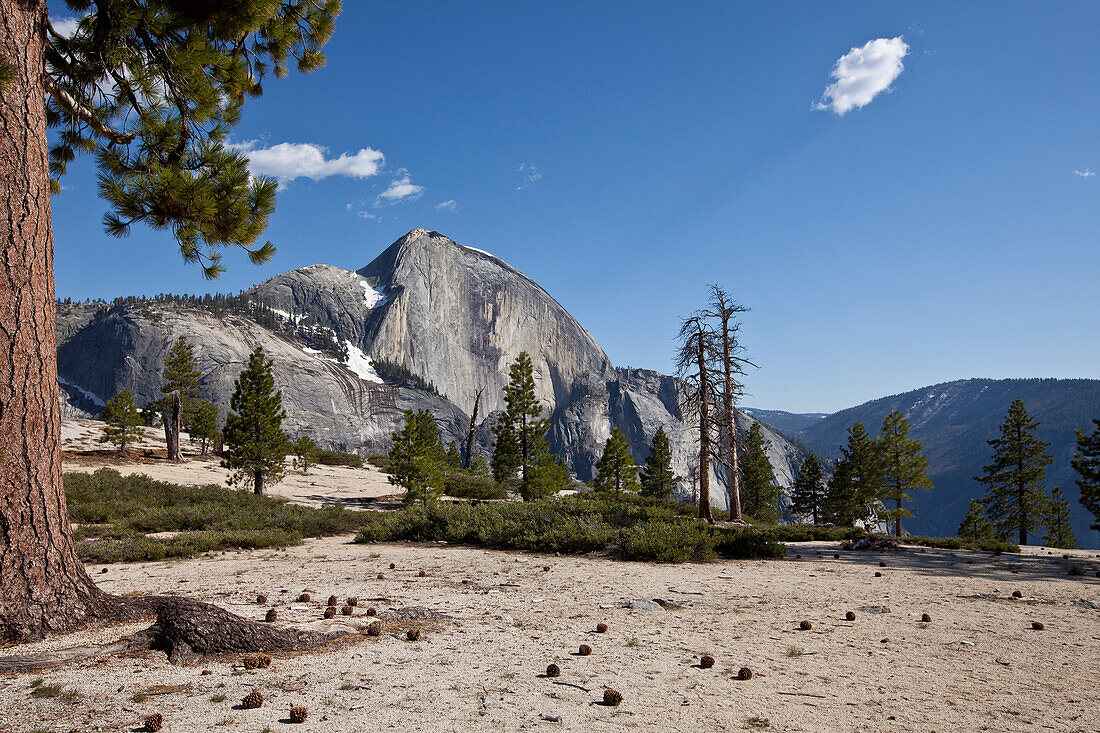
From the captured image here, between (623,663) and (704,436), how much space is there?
1785cm

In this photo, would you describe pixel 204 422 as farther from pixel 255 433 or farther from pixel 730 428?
pixel 730 428

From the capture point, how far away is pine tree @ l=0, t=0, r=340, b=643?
4.73 meters

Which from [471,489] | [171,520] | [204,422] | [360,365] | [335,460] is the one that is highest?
[360,365]

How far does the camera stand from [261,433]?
2800cm

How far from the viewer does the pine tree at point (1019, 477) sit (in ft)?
119

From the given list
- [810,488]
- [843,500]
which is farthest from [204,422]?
[810,488]

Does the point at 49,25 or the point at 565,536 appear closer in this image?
the point at 49,25

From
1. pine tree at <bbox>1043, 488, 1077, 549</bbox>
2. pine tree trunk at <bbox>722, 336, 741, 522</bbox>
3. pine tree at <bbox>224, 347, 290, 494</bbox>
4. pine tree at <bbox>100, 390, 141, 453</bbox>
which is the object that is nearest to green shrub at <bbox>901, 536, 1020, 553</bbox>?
pine tree trunk at <bbox>722, 336, 741, 522</bbox>

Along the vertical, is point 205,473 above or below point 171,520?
below

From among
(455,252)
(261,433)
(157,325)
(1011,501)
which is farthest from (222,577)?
(455,252)

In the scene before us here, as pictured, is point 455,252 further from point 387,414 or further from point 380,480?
point 380,480

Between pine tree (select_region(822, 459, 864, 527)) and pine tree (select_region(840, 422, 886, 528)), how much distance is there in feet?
0.24

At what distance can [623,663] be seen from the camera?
4.58 m

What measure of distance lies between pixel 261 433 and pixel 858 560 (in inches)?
1054
